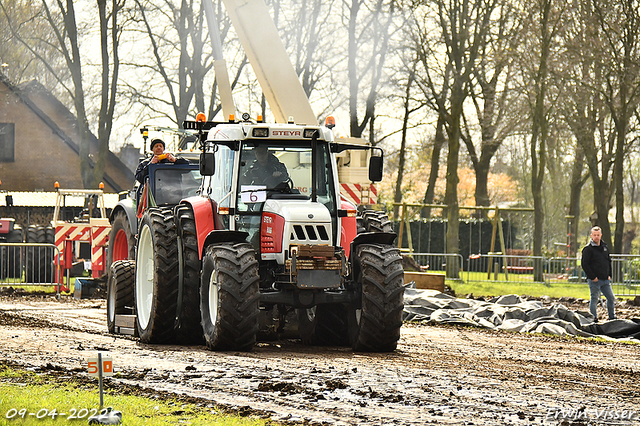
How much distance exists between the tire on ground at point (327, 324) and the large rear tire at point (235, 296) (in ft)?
5.42

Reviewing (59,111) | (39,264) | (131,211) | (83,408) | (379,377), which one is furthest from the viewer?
(59,111)

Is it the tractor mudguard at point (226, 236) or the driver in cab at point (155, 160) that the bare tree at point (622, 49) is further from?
the tractor mudguard at point (226, 236)

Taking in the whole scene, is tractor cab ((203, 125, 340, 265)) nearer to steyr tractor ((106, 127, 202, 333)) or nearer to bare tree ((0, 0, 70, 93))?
steyr tractor ((106, 127, 202, 333))

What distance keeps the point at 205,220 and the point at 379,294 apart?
8.02 feet

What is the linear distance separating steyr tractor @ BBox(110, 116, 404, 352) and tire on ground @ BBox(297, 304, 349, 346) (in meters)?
0.01

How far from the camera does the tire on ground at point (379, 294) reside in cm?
1103

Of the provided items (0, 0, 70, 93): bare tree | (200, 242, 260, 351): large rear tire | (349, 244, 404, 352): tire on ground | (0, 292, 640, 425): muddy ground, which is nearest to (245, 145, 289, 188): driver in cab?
(200, 242, 260, 351): large rear tire

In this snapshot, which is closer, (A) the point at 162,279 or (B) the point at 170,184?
(A) the point at 162,279

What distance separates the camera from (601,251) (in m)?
18.4

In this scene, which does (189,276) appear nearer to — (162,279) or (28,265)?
(162,279)

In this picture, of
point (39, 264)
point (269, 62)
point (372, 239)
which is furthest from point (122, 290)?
point (39, 264)

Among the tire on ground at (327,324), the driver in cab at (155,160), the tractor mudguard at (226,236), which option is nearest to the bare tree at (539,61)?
the driver in cab at (155,160)

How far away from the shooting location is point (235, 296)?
34.5 ft

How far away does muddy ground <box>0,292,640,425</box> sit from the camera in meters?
7.45
